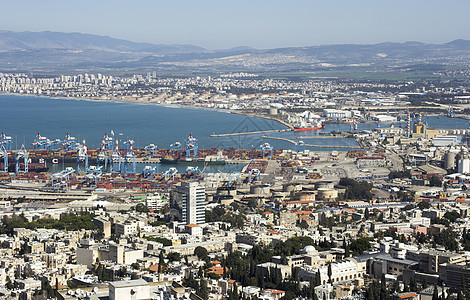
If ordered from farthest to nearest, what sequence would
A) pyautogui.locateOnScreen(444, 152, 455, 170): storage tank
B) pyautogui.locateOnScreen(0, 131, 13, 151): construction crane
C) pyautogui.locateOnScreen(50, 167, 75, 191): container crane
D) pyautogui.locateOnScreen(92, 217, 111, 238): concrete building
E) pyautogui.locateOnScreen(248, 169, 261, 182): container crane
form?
pyautogui.locateOnScreen(0, 131, 13, 151): construction crane < pyautogui.locateOnScreen(444, 152, 455, 170): storage tank < pyautogui.locateOnScreen(248, 169, 261, 182): container crane < pyautogui.locateOnScreen(50, 167, 75, 191): container crane < pyautogui.locateOnScreen(92, 217, 111, 238): concrete building

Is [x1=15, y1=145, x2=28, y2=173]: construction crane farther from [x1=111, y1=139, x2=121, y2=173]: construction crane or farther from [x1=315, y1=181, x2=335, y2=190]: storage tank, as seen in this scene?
[x1=315, y1=181, x2=335, y2=190]: storage tank

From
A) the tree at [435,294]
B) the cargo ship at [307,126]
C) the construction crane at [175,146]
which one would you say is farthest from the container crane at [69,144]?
the tree at [435,294]

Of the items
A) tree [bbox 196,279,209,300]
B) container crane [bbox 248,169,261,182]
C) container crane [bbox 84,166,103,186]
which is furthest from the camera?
container crane [bbox 248,169,261,182]

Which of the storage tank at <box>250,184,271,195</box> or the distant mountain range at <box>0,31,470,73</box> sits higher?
the storage tank at <box>250,184,271,195</box>

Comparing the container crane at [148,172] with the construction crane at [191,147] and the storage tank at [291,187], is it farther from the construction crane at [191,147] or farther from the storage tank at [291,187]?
the storage tank at [291,187]

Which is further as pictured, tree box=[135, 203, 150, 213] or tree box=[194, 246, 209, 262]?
tree box=[135, 203, 150, 213]

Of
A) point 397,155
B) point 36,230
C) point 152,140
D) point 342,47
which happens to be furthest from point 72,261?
point 342,47

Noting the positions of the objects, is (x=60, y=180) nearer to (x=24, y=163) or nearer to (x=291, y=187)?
(x=24, y=163)

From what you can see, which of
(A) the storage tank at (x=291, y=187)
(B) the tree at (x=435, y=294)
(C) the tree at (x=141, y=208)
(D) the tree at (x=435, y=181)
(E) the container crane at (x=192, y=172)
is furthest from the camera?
(E) the container crane at (x=192, y=172)

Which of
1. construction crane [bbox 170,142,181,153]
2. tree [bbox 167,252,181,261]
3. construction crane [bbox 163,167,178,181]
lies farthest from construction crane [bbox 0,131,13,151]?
tree [bbox 167,252,181,261]

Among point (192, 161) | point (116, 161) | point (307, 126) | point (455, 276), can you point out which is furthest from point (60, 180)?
point (307, 126)
